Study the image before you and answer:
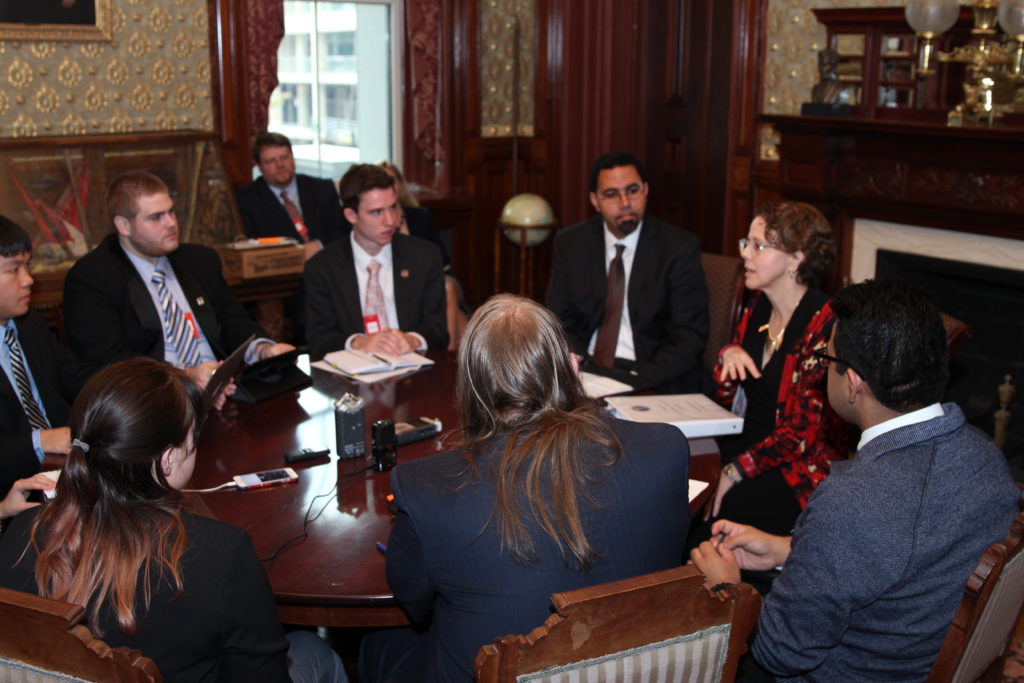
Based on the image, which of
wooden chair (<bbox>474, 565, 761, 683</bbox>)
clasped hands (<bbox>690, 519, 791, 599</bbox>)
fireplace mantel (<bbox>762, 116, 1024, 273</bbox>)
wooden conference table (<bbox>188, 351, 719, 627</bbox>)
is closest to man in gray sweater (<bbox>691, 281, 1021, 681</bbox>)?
wooden chair (<bbox>474, 565, 761, 683</bbox>)

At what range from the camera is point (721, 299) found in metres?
3.96

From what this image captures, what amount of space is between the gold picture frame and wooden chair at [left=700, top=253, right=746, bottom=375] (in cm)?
337

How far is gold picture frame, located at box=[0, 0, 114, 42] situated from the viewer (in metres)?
4.91

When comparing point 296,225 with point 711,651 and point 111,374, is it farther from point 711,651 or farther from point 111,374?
point 711,651

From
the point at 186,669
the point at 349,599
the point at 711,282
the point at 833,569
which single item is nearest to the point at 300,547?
the point at 349,599

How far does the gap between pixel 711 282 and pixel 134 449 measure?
2.75m

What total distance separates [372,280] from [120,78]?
2.45m

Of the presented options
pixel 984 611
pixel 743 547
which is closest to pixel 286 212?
pixel 743 547

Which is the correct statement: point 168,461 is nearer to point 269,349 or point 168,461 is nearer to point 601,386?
point 601,386

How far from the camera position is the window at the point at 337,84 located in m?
6.25

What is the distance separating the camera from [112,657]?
148cm

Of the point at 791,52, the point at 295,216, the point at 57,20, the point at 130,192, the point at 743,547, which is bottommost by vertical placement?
the point at 743,547

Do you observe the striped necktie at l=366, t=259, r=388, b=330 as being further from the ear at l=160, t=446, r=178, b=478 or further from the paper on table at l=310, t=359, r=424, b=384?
the ear at l=160, t=446, r=178, b=478

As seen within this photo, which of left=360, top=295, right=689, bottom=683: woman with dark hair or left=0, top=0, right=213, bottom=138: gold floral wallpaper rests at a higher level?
left=0, top=0, right=213, bottom=138: gold floral wallpaper
